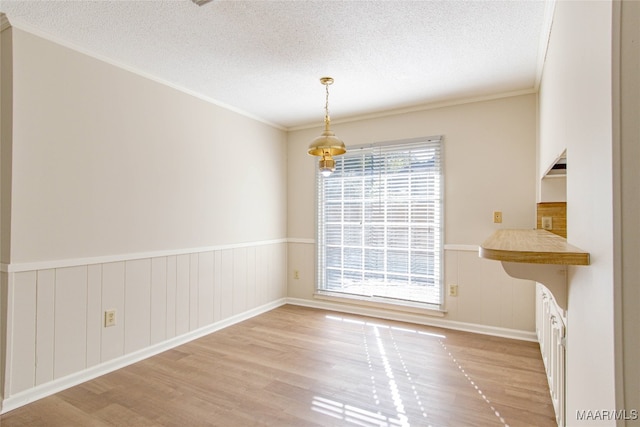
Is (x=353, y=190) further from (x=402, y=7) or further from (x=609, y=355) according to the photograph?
(x=609, y=355)

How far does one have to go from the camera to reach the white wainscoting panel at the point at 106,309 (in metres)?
2.30

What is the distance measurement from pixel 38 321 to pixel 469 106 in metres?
4.23

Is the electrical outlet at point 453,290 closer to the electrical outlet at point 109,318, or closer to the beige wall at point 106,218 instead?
the beige wall at point 106,218

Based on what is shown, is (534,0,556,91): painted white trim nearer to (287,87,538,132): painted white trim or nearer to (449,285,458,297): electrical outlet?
(287,87,538,132): painted white trim

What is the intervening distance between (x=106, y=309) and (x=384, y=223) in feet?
9.64

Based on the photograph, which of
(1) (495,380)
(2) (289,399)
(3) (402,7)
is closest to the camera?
(3) (402,7)

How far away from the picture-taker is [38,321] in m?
2.37

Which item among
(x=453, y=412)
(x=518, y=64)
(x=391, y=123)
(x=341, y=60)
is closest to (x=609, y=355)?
(x=453, y=412)

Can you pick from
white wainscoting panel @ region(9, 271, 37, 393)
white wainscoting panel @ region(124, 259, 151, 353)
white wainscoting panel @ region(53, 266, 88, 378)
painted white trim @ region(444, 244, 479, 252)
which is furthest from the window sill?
white wainscoting panel @ region(9, 271, 37, 393)

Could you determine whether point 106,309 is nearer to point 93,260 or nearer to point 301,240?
point 93,260

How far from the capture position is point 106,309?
2760 millimetres

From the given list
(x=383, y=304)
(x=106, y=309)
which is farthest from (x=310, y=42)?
(x=383, y=304)

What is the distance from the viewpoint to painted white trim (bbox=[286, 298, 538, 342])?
3.50m

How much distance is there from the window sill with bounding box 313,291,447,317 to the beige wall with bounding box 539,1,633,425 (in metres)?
2.27
